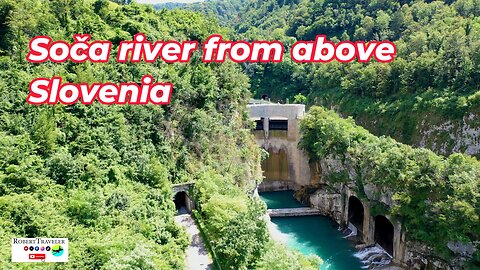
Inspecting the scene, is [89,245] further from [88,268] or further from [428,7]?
[428,7]

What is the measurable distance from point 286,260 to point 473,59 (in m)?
28.2

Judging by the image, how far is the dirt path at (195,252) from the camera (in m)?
19.1

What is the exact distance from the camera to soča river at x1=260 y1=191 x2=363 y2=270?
27.4 meters

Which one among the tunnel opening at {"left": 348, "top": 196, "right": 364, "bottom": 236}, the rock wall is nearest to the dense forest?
the rock wall

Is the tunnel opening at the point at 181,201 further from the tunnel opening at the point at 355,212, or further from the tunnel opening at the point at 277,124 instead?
the tunnel opening at the point at 277,124

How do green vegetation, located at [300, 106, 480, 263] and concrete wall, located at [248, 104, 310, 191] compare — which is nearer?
green vegetation, located at [300, 106, 480, 263]

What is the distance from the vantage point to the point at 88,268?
14.0m

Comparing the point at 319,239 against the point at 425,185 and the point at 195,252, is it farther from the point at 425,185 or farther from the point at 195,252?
the point at 195,252

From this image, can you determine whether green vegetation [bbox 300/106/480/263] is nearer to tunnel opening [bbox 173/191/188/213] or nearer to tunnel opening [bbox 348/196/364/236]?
tunnel opening [bbox 348/196/364/236]

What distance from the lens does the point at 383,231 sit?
96.2 ft

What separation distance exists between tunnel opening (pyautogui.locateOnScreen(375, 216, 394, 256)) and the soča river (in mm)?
1956

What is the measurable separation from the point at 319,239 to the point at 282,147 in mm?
13034

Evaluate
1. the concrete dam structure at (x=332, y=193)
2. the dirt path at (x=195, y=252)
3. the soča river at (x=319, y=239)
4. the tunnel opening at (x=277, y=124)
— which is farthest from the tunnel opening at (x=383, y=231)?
the tunnel opening at (x=277, y=124)

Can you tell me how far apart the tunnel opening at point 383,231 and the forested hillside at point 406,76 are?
7.99 meters
